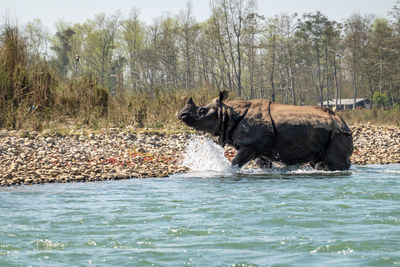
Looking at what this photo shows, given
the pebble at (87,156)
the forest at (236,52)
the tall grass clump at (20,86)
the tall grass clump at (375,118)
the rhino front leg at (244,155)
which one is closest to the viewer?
the pebble at (87,156)

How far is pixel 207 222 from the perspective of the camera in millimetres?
7215

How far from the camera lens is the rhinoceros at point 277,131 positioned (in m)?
11.6

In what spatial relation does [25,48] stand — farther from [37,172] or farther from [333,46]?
[333,46]

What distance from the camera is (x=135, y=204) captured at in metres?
8.59

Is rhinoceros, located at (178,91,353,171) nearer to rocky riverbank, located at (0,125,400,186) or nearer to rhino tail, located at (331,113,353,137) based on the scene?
rhino tail, located at (331,113,353,137)

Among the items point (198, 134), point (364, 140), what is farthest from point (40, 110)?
point (364, 140)

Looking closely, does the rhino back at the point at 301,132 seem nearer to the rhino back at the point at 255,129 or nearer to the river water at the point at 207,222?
the rhino back at the point at 255,129

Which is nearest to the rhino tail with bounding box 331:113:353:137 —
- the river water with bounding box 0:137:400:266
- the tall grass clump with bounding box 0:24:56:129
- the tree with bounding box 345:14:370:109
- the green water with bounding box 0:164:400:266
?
the river water with bounding box 0:137:400:266

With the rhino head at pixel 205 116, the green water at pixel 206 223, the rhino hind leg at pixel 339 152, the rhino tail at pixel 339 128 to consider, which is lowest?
the green water at pixel 206 223

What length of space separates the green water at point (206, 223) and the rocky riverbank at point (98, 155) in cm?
96

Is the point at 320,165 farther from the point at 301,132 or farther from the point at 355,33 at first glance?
the point at 355,33

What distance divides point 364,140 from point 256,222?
13638 mm

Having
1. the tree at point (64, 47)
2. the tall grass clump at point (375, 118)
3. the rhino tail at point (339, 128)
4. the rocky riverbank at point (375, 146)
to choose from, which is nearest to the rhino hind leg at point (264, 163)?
the rhino tail at point (339, 128)

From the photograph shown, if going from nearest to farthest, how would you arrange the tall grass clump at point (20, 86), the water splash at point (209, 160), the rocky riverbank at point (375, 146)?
the water splash at point (209, 160)
the rocky riverbank at point (375, 146)
the tall grass clump at point (20, 86)
